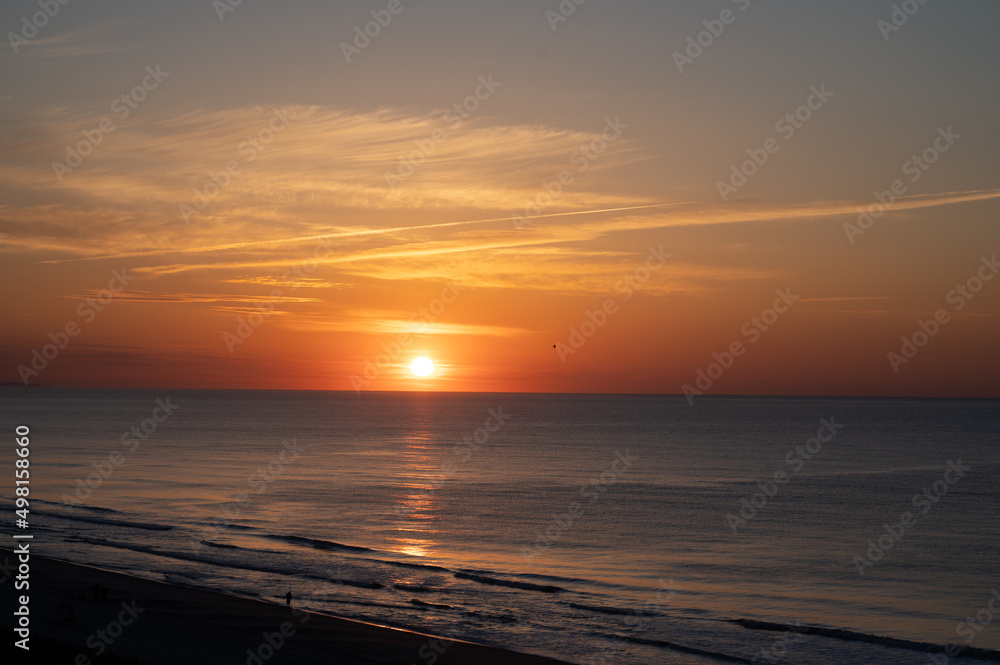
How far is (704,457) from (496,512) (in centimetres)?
5109

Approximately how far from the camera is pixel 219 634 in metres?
22.0

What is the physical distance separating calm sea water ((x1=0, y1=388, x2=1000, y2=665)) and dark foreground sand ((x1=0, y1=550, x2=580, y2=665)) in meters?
1.33

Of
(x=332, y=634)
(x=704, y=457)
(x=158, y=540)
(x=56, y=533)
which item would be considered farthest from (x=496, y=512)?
(x=704, y=457)

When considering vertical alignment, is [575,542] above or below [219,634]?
above

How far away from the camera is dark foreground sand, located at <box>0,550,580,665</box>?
66.0ft

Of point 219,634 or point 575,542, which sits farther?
point 575,542

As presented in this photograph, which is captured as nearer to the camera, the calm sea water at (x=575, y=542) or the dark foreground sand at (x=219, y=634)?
the dark foreground sand at (x=219, y=634)

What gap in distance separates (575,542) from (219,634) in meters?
21.8

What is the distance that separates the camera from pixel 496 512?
166 feet

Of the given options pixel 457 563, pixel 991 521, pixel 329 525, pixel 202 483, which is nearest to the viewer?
pixel 457 563

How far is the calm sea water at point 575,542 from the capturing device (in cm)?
2567

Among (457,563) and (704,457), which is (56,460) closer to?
(457,563)

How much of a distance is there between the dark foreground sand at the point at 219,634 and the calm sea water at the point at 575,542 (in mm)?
1332

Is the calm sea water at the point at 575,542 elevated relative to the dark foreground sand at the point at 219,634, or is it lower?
elevated
